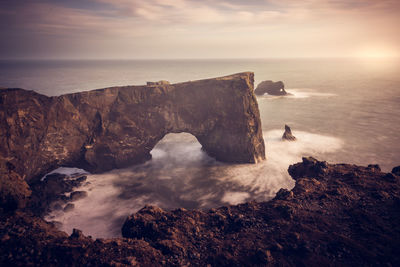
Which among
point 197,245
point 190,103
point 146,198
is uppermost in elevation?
point 190,103

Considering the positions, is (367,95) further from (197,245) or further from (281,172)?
(197,245)

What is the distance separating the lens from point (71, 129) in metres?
25.8

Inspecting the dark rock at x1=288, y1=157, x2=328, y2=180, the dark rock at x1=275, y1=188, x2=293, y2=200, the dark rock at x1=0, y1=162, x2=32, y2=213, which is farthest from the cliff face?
the dark rock at x1=275, y1=188, x2=293, y2=200

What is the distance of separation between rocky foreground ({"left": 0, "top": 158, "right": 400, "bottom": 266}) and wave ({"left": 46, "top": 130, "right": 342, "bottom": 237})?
663 cm

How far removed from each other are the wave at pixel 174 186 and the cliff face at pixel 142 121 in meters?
2.10

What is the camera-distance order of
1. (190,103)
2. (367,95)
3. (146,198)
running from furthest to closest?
(367,95) → (190,103) → (146,198)

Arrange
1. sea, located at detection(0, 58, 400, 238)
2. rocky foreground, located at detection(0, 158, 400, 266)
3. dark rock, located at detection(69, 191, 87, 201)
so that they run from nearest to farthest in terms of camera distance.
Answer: rocky foreground, located at detection(0, 158, 400, 266) < sea, located at detection(0, 58, 400, 238) < dark rock, located at detection(69, 191, 87, 201)

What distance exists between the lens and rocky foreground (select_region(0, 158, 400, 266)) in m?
10.6

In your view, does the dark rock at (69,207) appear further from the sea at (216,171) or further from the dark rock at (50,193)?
the dark rock at (50,193)

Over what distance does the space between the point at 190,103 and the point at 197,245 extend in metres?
20.6

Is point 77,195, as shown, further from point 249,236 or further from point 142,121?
point 249,236

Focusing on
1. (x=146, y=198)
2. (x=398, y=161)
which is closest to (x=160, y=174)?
(x=146, y=198)

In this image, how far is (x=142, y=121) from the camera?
95.6 feet

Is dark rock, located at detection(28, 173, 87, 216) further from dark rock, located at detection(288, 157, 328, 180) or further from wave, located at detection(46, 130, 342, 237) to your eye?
dark rock, located at detection(288, 157, 328, 180)
